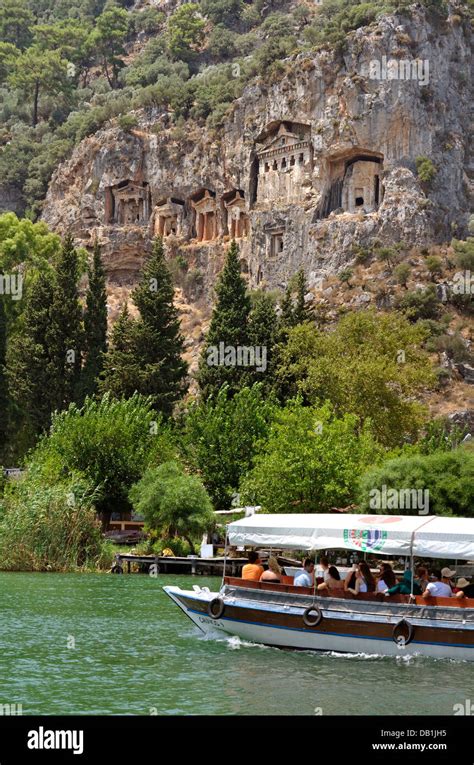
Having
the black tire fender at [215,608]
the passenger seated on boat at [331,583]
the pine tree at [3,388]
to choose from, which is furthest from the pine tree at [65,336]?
the passenger seated on boat at [331,583]

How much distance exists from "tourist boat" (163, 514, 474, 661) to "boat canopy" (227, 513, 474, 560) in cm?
2

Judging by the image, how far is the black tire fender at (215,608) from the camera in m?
27.0

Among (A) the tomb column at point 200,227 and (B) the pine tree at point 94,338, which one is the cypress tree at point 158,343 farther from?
(A) the tomb column at point 200,227

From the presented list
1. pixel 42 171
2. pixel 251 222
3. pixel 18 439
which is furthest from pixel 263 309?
pixel 42 171

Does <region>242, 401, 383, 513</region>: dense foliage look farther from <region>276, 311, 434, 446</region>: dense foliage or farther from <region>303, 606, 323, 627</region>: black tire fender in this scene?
<region>303, 606, 323, 627</region>: black tire fender

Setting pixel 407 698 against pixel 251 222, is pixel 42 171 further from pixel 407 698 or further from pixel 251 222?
pixel 407 698

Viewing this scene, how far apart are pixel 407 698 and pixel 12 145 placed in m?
114

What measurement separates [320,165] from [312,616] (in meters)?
70.2

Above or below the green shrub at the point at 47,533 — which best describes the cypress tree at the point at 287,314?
above

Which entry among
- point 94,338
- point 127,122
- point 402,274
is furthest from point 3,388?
point 127,122

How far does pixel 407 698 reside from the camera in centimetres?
2080

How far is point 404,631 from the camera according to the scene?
25219 millimetres

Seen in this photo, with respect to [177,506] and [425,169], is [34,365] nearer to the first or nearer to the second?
[177,506]

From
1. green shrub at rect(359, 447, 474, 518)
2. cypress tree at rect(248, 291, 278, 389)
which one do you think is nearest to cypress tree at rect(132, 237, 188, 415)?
cypress tree at rect(248, 291, 278, 389)
